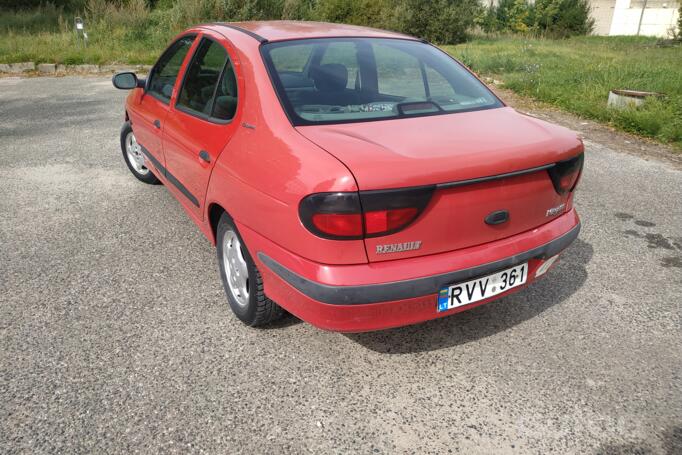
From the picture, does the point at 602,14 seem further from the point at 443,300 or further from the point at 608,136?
the point at 443,300

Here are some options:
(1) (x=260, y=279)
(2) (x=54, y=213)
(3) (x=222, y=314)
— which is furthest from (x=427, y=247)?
(2) (x=54, y=213)

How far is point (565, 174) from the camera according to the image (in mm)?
2506

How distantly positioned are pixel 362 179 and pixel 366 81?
3.84 ft

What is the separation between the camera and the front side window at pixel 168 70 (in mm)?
3771

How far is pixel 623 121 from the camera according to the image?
25.1 feet

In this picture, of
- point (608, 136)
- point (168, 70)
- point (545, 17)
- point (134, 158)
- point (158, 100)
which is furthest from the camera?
point (545, 17)

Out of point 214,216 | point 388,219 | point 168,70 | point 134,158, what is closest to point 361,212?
point 388,219

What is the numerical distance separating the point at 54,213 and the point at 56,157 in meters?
1.99

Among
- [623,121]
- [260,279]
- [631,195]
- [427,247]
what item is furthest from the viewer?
[623,121]

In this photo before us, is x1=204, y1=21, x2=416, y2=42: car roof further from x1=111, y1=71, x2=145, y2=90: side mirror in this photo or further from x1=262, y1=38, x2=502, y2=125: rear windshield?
x1=111, y1=71, x2=145, y2=90: side mirror

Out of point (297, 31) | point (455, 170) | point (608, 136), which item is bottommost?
point (608, 136)

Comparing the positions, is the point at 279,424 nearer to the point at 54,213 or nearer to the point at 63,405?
the point at 63,405

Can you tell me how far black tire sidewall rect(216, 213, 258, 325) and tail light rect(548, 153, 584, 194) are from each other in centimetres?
149

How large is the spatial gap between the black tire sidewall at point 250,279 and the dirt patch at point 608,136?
5.49m
